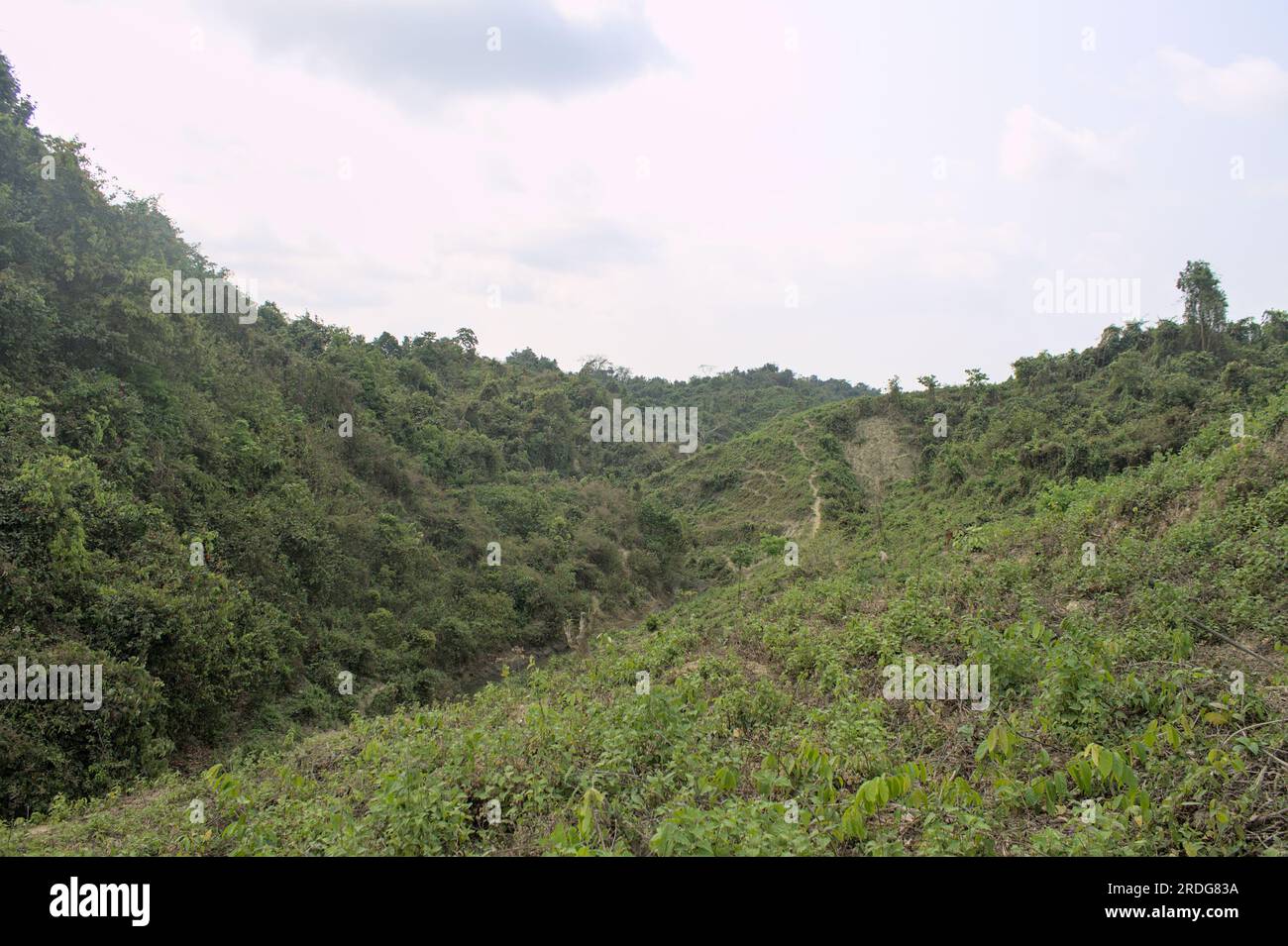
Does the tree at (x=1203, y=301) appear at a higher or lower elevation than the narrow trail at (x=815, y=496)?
higher

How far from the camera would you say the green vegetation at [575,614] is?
14.6 feet

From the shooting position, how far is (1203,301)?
24.0 meters

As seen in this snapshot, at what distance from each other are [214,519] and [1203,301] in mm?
30869

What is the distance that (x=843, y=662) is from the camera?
27.2 feet

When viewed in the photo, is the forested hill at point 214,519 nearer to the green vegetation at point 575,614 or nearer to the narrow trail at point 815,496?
the green vegetation at point 575,614

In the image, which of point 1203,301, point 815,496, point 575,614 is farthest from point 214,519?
point 1203,301

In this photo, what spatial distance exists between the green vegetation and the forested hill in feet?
0.25

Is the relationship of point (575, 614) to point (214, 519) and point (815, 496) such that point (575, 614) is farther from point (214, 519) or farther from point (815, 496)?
point (815, 496)

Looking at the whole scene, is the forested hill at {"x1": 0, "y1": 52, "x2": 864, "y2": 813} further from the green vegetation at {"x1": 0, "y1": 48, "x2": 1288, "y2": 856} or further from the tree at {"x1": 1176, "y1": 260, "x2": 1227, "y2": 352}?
the tree at {"x1": 1176, "y1": 260, "x2": 1227, "y2": 352}

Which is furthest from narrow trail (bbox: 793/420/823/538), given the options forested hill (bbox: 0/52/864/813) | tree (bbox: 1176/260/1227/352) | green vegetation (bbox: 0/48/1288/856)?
tree (bbox: 1176/260/1227/352)

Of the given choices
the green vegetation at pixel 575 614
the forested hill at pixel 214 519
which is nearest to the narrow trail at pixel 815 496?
the green vegetation at pixel 575 614

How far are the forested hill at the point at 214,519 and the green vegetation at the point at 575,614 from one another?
7 cm

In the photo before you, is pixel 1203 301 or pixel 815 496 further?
pixel 815 496
